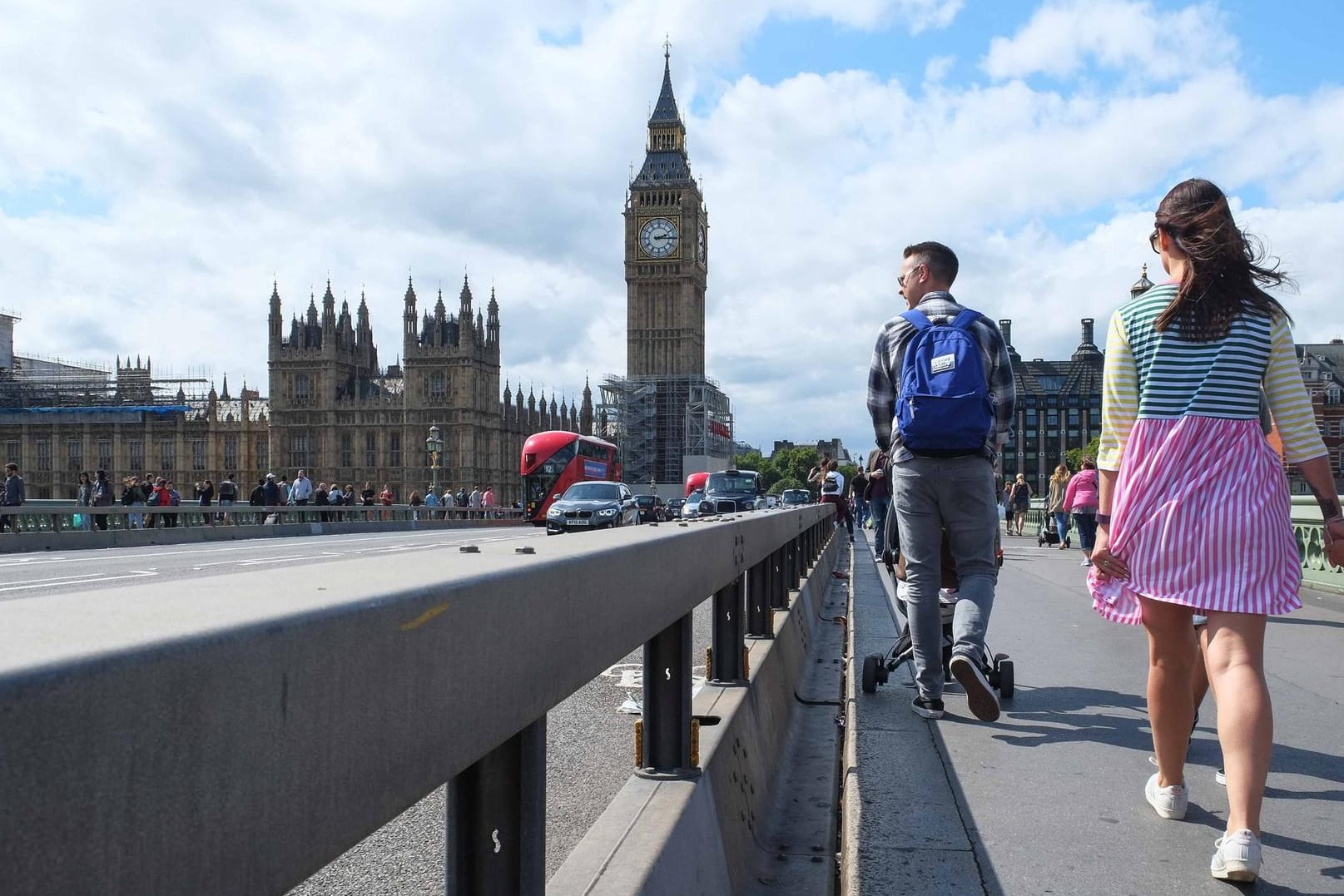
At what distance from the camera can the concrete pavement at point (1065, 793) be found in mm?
3453

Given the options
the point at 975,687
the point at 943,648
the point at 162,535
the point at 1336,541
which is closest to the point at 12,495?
the point at 162,535

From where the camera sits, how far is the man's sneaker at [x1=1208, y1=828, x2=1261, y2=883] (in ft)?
10.6

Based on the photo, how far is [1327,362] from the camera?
4675 inches

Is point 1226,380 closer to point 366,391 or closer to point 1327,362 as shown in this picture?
point 366,391

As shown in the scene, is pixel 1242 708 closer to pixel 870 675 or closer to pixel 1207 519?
pixel 1207 519

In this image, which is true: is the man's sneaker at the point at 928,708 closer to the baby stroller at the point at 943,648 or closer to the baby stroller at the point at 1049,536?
the baby stroller at the point at 943,648

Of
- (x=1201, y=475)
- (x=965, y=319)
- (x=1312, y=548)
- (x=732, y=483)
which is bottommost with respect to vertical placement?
(x=1312, y=548)

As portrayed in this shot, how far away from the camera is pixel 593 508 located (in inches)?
1206

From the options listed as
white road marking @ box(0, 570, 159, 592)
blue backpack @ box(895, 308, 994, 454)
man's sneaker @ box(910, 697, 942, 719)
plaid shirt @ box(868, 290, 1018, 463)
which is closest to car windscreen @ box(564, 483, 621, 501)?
white road marking @ box(0, 570, 159, 592)

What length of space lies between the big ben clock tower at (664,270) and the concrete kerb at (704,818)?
120 meters

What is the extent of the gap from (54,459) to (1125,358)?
122 meters

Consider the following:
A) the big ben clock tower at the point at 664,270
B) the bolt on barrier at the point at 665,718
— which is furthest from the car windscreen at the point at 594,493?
the big ben clock tower at the point at 664,270

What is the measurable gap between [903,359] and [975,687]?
1497 mm

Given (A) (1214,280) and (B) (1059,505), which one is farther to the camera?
(B) (1059,505)
